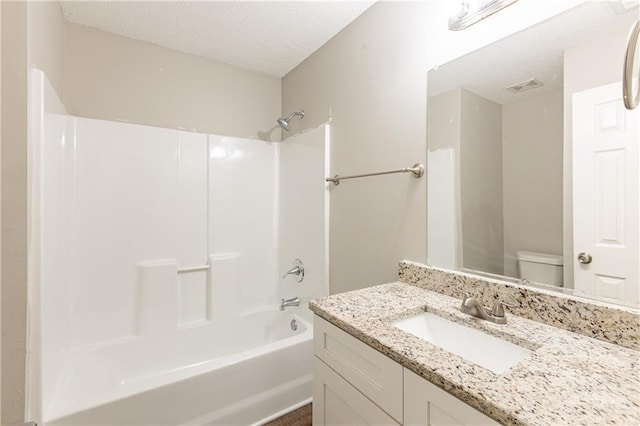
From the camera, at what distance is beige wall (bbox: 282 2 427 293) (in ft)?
4.39

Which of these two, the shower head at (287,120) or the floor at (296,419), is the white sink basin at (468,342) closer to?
the floor at (296,419)

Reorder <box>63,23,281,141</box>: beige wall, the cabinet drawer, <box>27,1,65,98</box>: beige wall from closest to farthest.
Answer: the cabinet drawer
<box>27,1,65,98</box>: beige wall
<box>63,23,281,141</box>: beige wall

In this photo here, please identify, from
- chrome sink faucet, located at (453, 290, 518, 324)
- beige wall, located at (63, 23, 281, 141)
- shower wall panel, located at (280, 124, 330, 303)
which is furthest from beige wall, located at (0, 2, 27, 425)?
chrome sink faucet, located at (453, 290, 518, 324)

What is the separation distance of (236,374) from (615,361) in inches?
60.1

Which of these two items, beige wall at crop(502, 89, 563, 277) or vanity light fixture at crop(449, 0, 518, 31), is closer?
beige wall at crop(502, 89, 563, 277)

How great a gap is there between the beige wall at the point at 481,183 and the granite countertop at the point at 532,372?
265 millimetres

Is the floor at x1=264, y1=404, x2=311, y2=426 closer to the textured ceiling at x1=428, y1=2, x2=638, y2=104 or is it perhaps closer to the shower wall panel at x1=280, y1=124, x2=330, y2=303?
the shower wall panel at x1=280, y1=124, x2=330, y2=303

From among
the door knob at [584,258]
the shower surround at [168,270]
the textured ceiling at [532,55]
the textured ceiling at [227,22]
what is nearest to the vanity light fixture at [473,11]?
the textured ceiling at [532,55]

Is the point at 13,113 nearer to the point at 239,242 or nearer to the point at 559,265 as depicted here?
the point at 239,242

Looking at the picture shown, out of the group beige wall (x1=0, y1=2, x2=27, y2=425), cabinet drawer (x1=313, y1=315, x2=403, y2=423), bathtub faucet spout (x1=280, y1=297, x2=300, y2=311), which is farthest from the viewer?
bathtub faucet spout (x1=280, y1=297, x2=300, y2=311)

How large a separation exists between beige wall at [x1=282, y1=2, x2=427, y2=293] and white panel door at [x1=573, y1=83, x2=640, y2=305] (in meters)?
0.55

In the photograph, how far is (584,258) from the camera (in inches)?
33.4

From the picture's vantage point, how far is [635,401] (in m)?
0.52

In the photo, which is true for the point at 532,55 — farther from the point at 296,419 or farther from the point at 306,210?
the point at 296,419
